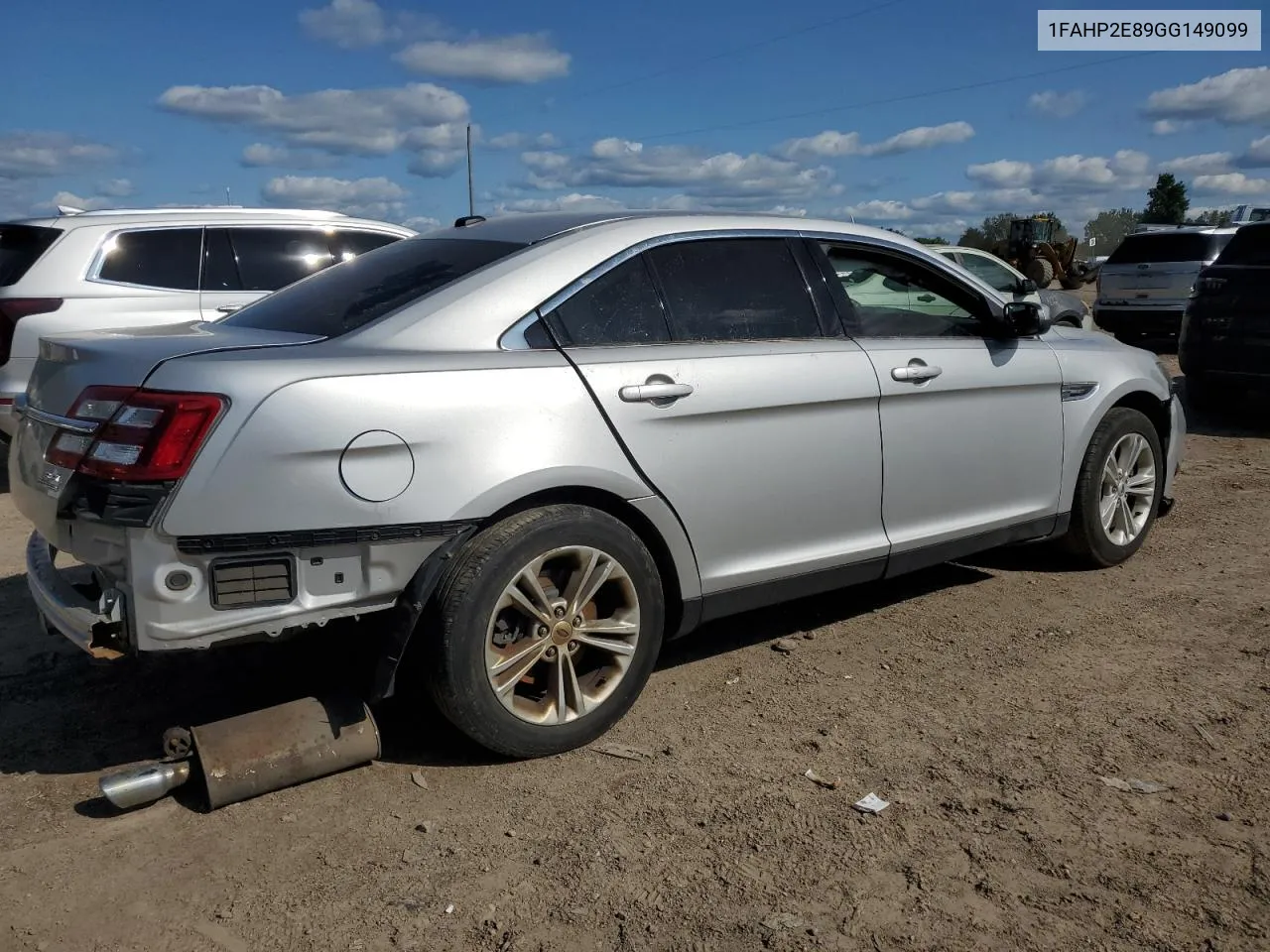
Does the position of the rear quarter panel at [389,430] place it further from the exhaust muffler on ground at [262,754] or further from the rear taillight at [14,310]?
the rear taillight at [14,310]

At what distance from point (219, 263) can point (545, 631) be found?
535cm

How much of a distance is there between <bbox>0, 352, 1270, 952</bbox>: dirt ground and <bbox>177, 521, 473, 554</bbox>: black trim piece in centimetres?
78

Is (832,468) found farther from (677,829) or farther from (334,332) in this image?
(334,332)

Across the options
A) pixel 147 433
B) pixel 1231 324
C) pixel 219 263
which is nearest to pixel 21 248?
pixel 219 263

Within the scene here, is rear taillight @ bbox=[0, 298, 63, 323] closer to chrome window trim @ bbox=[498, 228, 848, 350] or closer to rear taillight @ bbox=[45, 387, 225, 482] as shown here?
rear taillight @ bbox=[45, 387, 225, 482]

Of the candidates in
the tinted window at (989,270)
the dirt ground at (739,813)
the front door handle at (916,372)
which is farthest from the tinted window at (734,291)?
the tinted window at (989,270)

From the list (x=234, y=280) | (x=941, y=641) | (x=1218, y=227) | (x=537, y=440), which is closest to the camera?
(x=537, y=440)

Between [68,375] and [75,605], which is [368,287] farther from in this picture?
[75,605]

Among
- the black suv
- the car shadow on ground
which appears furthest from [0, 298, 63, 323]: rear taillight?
the black suv

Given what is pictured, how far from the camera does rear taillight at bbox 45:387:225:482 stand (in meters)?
2.97

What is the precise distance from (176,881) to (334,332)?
160 cm

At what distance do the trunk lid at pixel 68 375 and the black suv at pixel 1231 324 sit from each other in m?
8.34

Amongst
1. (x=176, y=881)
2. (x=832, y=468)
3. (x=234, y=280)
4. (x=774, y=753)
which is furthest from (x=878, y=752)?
(x=234, y=280)

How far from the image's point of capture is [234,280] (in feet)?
25.7
